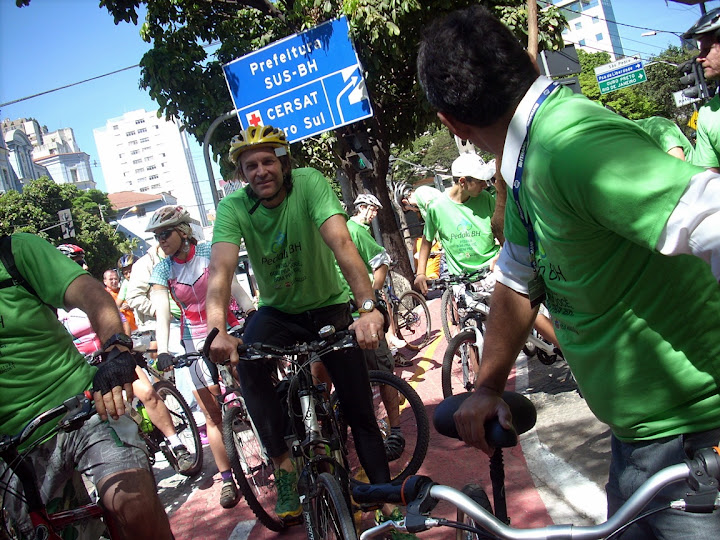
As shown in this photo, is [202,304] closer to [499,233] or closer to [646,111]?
[499,233]

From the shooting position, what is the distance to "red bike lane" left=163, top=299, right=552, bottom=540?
4238 millimetres

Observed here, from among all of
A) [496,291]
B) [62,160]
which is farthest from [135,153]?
[496,291]

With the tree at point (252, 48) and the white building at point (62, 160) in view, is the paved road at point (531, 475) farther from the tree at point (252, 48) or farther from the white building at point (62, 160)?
the white building at point (62, 160)

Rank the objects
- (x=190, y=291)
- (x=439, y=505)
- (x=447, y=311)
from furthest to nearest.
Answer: (x=447, y=311)
(x=190, y=291)
(x=439, y=505)

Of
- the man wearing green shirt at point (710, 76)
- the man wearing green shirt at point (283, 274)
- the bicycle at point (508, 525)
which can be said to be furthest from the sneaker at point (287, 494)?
the man wearing green shirt at point (710, 76)

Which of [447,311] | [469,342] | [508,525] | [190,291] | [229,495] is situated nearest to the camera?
[508,525]

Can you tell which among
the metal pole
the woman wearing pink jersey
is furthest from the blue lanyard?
the metal pole

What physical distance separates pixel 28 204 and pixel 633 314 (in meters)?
56.1

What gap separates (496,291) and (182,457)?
5190 mm

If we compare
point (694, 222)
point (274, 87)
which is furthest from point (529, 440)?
point (274, 87)

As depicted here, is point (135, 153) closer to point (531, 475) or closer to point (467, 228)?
point (467, 228)

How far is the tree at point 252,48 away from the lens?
1182 cm

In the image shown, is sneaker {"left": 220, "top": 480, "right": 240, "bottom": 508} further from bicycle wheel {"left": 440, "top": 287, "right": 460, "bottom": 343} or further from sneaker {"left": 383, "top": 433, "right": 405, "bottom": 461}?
bicycle wheel {"left": 440, "top": 287, "right": 460, "bottom": 343}

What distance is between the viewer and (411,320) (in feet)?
37.8
